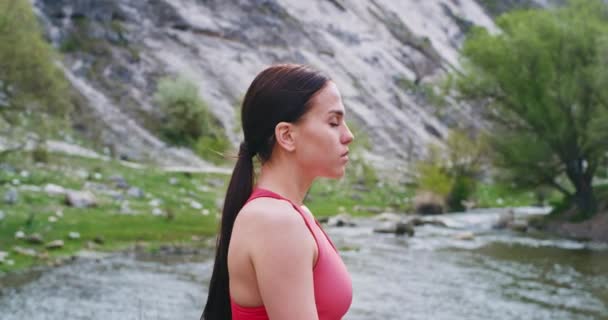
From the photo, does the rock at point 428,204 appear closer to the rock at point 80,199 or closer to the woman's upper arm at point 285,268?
the rock at point 80,199

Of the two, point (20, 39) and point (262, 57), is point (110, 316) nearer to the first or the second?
point (20, 39)

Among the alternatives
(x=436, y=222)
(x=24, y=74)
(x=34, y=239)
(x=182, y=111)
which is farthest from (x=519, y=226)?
(x=182, y=111)

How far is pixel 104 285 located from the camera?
18.8 meters

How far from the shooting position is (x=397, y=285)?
67.5 ft

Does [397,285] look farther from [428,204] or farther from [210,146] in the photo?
[210,146]

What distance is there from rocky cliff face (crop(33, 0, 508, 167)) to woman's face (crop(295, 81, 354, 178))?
50016 mm

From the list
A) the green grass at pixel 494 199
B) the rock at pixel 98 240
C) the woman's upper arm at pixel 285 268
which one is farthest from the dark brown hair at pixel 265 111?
the green grass at pixel 494 199

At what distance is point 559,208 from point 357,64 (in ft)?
147

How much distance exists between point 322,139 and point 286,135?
0.52 feet

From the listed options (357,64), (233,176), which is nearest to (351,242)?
(233,176)

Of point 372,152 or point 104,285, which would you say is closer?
point 104,285

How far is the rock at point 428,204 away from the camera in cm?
4803

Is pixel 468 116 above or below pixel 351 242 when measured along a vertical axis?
below

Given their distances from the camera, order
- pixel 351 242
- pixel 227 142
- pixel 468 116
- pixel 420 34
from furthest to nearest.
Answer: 1. pixel 420 34
2. pixel 468 116
3. pixel 227 142
4. pixel 351 242
